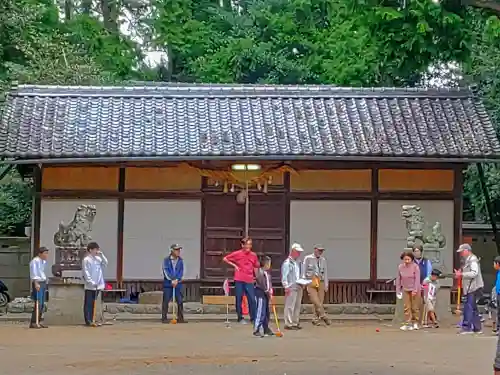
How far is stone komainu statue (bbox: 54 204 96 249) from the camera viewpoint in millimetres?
18031

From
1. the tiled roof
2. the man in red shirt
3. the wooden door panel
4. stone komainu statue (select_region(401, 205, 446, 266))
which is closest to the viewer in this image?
the man in red shirt

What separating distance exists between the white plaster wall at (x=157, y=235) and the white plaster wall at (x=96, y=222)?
0.84 ft

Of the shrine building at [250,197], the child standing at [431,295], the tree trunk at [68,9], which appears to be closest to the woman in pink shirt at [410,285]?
the child standing at [431,295]

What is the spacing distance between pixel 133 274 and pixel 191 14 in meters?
19.1

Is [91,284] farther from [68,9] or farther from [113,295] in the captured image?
[68,9]

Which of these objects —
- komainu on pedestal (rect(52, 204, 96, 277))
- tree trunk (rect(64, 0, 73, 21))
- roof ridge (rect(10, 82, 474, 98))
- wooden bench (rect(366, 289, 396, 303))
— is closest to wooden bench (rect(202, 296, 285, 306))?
wooden bench (rect(366, 289, 396, 303))


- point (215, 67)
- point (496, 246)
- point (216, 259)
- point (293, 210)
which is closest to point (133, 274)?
point (216, 259)

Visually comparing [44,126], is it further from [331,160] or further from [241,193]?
[331,160]

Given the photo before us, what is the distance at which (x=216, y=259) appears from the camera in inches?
812

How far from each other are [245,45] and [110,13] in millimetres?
6784

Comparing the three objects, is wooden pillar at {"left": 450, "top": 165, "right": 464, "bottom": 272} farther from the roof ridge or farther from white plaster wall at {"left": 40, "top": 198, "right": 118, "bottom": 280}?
white plaster wall at {"left": 40, "top": 198, "right": 118, "bottom": 280}

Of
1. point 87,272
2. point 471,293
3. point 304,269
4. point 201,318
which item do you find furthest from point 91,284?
point 471,293

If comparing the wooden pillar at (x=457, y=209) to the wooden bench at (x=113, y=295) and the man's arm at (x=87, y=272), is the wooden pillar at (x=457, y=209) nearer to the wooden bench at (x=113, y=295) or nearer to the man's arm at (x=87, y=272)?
→ the wooden bench at (x=113, y=295)

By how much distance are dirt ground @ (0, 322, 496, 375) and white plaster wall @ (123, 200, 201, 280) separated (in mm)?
3007
